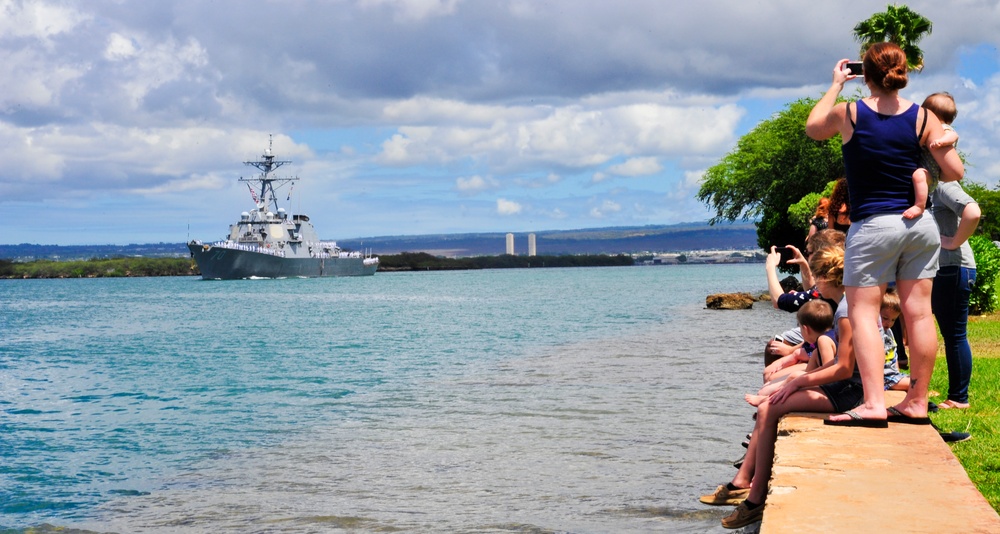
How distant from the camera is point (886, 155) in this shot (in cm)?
546

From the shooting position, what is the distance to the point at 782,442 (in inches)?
210

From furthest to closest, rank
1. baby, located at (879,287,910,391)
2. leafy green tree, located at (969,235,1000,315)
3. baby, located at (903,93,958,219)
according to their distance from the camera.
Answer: leafy green tree, located at (969,235,1000,315)
baby, located at (879,287,910,391)
baby, located at (903,93,958,219)

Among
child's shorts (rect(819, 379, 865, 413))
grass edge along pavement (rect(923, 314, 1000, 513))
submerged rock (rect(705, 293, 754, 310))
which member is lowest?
submerged rock (rect(705, 293, 754, 310))

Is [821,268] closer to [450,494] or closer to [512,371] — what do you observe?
[450,494]

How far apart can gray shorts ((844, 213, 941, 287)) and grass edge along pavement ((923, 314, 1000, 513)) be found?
1.26 meters

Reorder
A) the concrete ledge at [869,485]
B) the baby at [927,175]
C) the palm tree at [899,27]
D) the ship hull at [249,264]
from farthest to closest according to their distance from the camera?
1. the ship hull at [249,264]
2. the palm tree at [899,27]
3. the baby at [927,175]
4. the concrete ledge at [869,485]

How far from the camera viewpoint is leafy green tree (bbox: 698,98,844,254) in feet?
156

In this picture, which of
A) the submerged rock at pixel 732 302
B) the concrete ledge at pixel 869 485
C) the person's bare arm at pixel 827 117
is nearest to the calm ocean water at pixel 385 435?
the concrete ledge at pixel 869 485

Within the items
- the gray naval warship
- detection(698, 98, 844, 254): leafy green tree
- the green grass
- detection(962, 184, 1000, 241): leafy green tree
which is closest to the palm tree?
detection(698, 98, 844, 254): leafy green tree

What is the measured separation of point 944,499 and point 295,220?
116 m

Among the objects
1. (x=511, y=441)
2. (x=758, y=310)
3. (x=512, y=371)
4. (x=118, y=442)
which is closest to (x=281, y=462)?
(x=511, y=441)

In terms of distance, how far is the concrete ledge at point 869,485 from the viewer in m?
3.79

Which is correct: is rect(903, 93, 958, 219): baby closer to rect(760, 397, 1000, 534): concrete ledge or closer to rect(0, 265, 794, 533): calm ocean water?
rect(760, 397, 1000, 534): concrete ledge

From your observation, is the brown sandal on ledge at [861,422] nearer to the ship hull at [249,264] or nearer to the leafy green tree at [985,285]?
the leafy green tree at [985,285]
